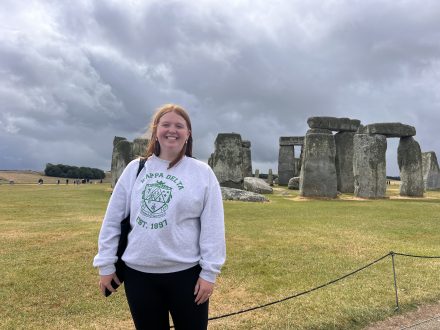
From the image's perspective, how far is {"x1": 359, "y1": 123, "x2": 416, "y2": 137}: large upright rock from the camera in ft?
70.7

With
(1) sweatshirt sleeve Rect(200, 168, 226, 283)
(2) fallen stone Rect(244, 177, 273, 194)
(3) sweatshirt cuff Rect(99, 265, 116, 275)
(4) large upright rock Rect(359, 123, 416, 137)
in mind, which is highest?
(4) large upright rock Rect(359, 123, 416, 137)

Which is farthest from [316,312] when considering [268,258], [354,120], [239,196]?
[354,120]

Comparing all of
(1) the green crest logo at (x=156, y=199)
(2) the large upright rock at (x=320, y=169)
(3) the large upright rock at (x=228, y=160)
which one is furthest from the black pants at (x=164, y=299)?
(2) the large upright rock at (x=320, y=169)

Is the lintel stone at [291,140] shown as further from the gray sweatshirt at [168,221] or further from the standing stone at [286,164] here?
the gray sweatshirt at [168,221]

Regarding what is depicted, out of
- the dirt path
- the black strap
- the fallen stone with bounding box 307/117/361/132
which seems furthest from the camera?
the fallen stone with bounding box 307/117/361/132

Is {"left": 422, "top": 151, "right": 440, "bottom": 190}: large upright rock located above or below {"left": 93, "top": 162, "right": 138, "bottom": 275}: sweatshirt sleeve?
above

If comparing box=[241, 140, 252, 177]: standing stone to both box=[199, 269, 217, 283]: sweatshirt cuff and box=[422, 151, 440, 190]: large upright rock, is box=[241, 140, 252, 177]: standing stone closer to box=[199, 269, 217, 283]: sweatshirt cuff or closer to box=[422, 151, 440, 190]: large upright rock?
box=[422, 151, 440, 190]: large upright rock

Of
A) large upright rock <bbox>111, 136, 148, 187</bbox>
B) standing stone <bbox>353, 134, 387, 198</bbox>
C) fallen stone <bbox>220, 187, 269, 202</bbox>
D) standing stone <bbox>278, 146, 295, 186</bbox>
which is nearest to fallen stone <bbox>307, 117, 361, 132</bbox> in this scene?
standing stone <bbox>353, 134, 387, 198</bbox>

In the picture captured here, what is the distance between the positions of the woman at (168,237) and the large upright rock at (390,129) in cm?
2036

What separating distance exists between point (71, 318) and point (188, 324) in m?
2.66

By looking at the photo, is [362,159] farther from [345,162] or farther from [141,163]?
[141,163]

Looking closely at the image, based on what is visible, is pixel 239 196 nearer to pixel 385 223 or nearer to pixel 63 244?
pixel 385 223

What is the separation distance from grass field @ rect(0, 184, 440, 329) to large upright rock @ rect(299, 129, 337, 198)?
8097 millimetres

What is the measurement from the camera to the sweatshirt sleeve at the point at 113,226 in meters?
2.86
